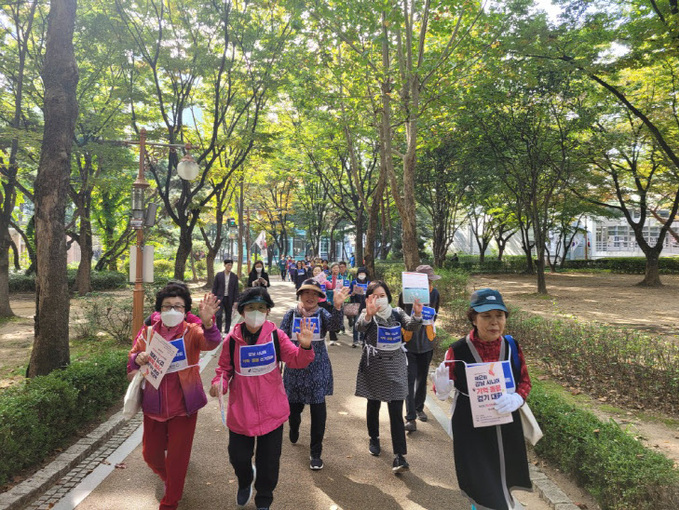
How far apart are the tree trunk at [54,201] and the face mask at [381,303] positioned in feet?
12.3

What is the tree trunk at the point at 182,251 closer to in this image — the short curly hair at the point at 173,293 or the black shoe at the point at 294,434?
the black shoe at the point at 294,434

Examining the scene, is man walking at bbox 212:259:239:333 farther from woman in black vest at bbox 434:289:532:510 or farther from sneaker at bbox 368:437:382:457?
woman in black vest at bbox 434:289:532:510

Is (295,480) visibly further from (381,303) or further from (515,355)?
(515,355)

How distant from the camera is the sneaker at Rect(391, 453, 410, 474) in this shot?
3.89 metres

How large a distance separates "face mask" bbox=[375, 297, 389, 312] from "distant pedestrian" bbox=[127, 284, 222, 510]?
1.40 m

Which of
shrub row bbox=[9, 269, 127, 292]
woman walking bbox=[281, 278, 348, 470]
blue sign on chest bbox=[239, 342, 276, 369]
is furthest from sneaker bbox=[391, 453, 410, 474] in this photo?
shrub row bbox=[9, 269, 127, 292]

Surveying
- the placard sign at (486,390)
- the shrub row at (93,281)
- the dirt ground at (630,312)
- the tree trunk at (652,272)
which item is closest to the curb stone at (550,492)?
the dirt ground at (630,312)

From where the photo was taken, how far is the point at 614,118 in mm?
20016

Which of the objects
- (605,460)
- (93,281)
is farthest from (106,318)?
(93,281)

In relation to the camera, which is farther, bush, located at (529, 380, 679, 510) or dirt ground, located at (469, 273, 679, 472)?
dirt ground, located at (469, 273, 679, 472)

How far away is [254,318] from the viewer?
10.8ft

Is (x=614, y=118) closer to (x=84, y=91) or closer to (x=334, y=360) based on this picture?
(x=334, y=360)

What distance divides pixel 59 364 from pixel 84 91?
10.5 m

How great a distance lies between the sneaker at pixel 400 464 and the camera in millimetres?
3886
